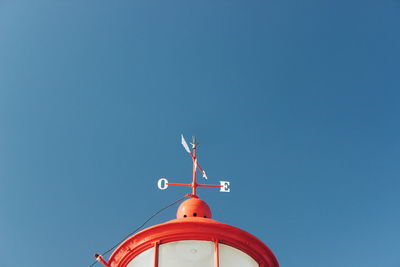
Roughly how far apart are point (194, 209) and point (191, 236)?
115 centimetres

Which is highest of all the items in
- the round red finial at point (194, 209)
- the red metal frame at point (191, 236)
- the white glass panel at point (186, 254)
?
the round red finial at point (194, 209)

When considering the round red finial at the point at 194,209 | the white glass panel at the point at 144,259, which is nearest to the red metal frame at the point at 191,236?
the white glass panel at the point at 144,259

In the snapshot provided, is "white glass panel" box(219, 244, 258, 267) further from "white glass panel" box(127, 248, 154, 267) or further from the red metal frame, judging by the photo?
"white glass panel" box(127, 248, 154, 267)

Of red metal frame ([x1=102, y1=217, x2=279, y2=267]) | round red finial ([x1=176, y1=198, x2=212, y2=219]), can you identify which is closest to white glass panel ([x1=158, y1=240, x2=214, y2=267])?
red metal frame ([x1=102, y1=217, x2=279, y2=267])

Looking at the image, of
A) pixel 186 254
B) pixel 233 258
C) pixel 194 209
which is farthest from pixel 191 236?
pixel 194 209

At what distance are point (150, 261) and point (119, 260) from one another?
65 cm

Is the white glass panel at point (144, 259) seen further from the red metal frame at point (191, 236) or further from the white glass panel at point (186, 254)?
the white glass panel at point (186, 254)

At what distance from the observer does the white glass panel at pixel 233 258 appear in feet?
22.5

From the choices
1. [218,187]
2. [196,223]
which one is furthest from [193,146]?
[196,223]

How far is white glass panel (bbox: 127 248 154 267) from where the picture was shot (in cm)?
Answer: 689

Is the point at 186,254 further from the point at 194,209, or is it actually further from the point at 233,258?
the point at 194,209

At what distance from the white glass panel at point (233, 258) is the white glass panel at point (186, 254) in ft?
0.53

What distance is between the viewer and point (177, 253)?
6.81 m

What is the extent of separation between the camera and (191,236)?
22.5 feet
